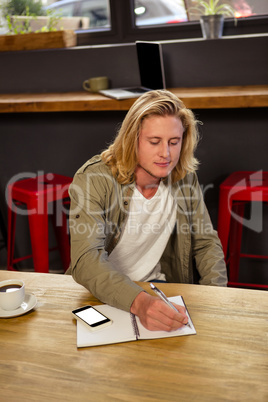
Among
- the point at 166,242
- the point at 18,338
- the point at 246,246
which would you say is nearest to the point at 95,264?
the point at 18,338

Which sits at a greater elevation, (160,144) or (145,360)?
(160,144)

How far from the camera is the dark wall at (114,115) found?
2607mm

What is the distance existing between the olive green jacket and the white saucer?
0.52 ft

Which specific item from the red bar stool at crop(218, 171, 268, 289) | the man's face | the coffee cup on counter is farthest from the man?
the coffee cup on counter

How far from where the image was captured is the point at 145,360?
102 cm

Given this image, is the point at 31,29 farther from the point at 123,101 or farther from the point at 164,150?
the point at 164,150

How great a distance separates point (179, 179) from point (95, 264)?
568 millimetres

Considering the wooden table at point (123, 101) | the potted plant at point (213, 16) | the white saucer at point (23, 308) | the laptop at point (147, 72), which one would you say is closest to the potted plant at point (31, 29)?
the wooden table at point (123, 101)

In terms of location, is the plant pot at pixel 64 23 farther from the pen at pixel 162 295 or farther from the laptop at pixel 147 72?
the pen at pixel 162 295

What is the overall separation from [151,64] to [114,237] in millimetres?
1227

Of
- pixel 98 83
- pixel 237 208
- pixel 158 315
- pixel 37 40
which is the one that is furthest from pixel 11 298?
pixel 37 40

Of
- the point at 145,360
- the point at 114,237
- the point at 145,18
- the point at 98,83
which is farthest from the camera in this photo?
the point at 145,18

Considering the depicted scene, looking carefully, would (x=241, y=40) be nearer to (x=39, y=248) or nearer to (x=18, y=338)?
(x=39, y=248)

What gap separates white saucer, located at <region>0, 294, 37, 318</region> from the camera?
3.97 feet
